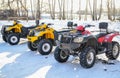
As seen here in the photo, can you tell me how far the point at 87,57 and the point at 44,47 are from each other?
208 centimetres

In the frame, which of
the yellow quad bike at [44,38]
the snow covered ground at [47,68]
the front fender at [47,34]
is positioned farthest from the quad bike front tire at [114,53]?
the front fender at [47,34]

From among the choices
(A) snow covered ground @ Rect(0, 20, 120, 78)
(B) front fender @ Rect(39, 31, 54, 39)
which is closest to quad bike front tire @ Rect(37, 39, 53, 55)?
(A) snow covered ground @ Rect(0, 20, 120, 78)

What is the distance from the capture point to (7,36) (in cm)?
1013

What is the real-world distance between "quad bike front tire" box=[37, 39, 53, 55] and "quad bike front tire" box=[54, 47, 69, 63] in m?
1.18

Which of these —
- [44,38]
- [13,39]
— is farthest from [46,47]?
[13,39]

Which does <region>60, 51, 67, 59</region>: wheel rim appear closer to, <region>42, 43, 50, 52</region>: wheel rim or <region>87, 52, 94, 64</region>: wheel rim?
<region>87, 52, 94, 64</region>: wheel rim

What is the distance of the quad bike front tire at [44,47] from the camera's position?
764 cm

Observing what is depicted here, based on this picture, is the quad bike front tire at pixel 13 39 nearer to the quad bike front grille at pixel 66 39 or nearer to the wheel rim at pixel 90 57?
the quad bike front grille at pixel 66 39

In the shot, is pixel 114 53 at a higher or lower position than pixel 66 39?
lower

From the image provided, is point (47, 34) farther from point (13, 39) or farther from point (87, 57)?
point (87, 57)

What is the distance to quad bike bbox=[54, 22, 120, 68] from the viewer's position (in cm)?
600

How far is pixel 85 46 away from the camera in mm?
6152

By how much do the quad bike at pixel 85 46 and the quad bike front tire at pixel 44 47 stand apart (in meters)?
1.17

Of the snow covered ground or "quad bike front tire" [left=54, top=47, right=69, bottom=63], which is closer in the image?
the snow covered ground
